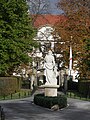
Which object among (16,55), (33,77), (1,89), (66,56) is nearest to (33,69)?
(33,77)

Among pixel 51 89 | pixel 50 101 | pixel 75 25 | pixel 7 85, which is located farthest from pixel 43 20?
pixel 50 101

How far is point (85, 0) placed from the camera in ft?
162

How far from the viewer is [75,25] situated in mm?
47906

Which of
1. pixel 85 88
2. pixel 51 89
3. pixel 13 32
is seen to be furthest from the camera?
pixel 85 88

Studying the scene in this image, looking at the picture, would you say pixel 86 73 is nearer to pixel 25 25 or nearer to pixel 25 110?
pixel 25 25

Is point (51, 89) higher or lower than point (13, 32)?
lower

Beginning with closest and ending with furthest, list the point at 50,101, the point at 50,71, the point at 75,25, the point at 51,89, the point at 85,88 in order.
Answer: the point at 50,101 < the point at 51,89 < the point at 50,71 < the point at 85,88 < the point at 75,25

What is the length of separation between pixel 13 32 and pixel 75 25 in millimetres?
14295

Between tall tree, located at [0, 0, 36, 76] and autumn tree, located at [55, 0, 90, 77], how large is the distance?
30.4 ft

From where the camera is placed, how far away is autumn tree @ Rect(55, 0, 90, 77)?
4669 centimetres

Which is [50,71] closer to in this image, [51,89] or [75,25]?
[51,89]

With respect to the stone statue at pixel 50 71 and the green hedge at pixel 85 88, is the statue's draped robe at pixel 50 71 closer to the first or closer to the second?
the stone statue at pixel 50 71

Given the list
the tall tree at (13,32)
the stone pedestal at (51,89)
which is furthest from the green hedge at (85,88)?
the stone pedestal at (51,89)

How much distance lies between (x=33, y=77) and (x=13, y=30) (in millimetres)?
23941
